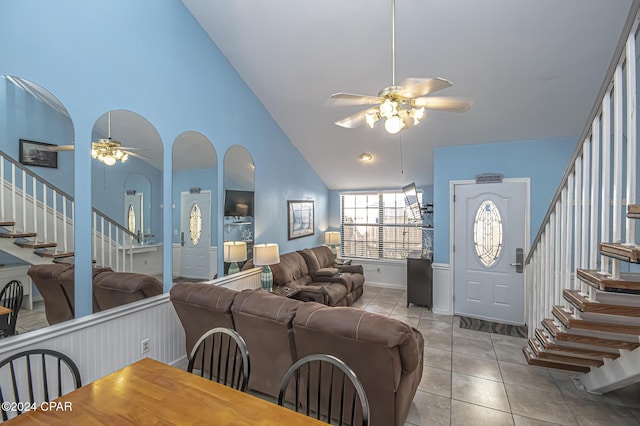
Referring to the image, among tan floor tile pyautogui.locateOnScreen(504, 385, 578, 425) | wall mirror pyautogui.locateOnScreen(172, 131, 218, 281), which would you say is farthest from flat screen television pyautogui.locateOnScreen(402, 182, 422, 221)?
wall mirror pyautogui.locateOnScreen(172, 131, 218, 281)

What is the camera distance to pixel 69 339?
2.09 m

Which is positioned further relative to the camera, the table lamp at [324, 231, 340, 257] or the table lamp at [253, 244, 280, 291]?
the table lamp at [324, 231, 340, 257]

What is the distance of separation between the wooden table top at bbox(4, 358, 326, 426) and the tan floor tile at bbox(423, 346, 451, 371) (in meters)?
2.38

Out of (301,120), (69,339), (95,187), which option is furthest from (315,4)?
(69,339)

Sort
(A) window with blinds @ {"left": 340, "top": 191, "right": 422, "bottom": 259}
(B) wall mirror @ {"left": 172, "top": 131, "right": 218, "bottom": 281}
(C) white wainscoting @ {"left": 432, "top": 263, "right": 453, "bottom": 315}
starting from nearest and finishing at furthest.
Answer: (B) wall mirror @ {"left": 172, "top": 131, "right": 218, "bottom": 281}
(C) white wainscoting @ {"left": 432, "top": 263, "right": 453, "bottom": 315}
(A) window with blinds @ {"left": 340, "top": 191, "right": 422, "bottom": 259}

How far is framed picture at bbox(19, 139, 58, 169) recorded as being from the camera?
193 centimetres

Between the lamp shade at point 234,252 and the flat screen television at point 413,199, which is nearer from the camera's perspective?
the lamp shade at point 234,252

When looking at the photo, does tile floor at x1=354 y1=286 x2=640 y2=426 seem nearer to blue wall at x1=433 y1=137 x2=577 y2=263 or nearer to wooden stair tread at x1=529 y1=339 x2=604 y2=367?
wooden stair tread at x1=529 y1=339 x2=604 y2=367

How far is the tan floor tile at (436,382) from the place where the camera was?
8.60ft

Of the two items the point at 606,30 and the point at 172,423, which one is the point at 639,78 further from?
the point at 172,423

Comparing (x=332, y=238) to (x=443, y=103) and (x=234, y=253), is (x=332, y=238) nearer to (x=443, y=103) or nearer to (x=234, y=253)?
(x=234, y=253)

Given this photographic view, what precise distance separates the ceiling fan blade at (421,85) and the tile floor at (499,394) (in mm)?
2393

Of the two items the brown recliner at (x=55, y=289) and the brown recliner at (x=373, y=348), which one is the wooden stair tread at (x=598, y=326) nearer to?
the brown recliner at (x=373, y=348)

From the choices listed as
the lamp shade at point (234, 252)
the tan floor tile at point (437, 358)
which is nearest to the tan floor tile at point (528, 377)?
the tan floor tile at point (437, 358)
